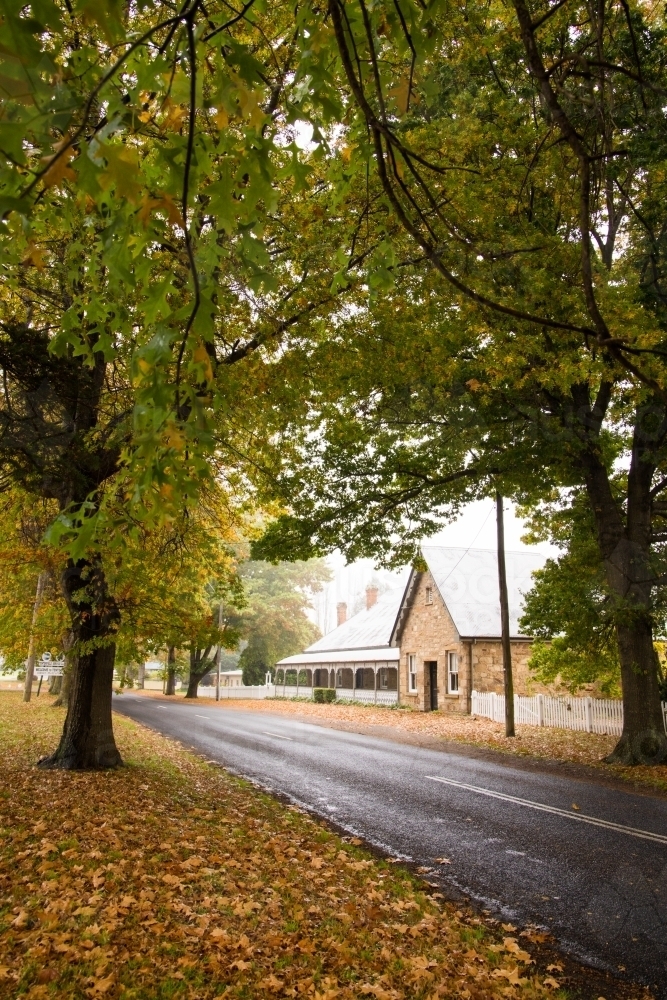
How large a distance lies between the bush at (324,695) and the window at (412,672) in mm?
7640

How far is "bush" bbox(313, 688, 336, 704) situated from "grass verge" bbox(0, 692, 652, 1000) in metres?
32.4

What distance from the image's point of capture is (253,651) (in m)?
58.2

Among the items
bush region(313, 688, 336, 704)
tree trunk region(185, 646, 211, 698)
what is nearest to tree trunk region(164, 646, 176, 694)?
tree trunk region(185, 646, 211, 698)

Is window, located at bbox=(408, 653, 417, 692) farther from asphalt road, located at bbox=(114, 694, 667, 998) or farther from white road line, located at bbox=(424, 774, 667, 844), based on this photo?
white road line, located at bbox=(424, 774, 667, 844)

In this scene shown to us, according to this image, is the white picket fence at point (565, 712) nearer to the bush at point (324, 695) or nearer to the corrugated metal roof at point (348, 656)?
the corrugated metal roof at point (348, 656)

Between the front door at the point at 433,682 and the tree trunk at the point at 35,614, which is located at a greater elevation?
the tree trunk at the point at 35,614

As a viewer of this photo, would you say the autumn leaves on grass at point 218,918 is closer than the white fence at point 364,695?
Yes

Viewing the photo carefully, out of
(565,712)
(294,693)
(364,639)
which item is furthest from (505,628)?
(294,693)

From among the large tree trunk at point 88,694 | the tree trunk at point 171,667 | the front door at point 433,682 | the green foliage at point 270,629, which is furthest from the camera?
the green foliage at point 270,629

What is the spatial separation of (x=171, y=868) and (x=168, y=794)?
4146 mm

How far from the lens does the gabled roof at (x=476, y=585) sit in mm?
30047

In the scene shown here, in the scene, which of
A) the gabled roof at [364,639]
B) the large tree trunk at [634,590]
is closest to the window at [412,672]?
the gabled roof at [364,639]

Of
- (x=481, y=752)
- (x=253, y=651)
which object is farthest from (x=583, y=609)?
(x=253, y=651)

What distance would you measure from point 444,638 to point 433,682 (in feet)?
8.92
